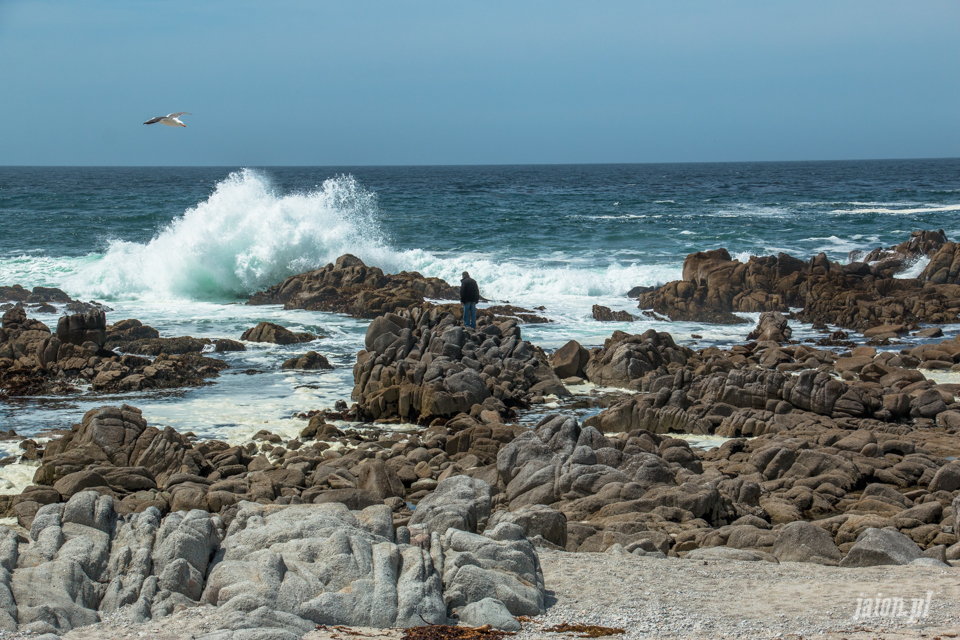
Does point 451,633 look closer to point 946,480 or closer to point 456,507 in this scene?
point 456,507

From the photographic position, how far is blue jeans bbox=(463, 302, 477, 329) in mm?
17969

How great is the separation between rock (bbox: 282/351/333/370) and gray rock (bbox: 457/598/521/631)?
11.5 metres

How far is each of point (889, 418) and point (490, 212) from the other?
37276 millimetres

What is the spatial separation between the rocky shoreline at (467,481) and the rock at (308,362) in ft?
0.38

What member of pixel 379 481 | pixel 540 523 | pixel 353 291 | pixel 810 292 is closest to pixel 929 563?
pixel 540 523

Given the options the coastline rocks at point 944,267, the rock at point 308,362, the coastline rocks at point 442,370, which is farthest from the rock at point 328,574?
the coastline rocks at point 944,267

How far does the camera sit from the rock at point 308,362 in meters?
16.5

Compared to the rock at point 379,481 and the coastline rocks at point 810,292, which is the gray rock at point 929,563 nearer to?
the rock at point 379,481

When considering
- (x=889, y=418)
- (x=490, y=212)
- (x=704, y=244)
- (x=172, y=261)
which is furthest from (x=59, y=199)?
(x=889, y=418)

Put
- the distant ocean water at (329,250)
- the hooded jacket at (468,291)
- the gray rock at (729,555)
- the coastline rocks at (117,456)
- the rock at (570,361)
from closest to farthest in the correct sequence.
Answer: the gray rock at (729,555)
the coastline rocks at (117,456)
the distant ocean water at (329,250)
the rock at (570,361)
the hooded jacket at (468,291)

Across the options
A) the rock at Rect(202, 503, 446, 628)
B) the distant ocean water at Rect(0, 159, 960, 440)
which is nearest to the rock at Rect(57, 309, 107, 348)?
the distant ocean water at Rect(0, 159, 960, 440)

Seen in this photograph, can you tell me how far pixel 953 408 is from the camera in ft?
40.5

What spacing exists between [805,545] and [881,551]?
1.96ft

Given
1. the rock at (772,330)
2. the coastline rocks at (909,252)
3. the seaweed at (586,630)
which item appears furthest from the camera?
the coastline rocks at (909,252)
